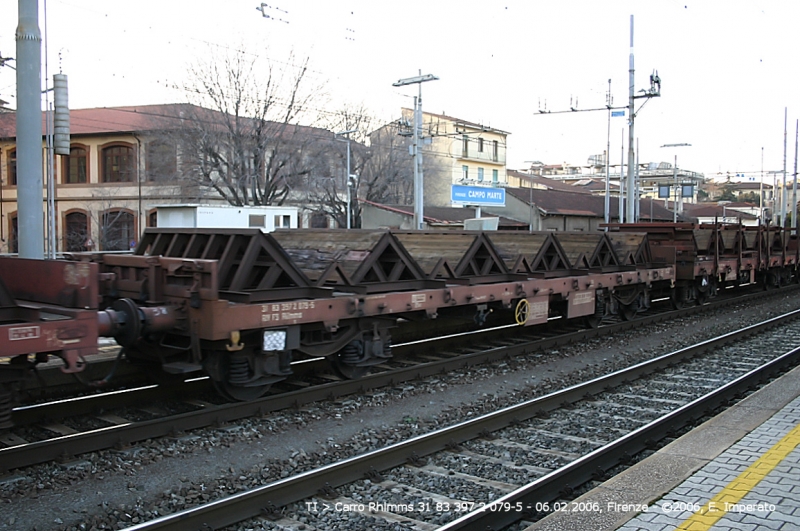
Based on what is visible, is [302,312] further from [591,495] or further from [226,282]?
[591,495]

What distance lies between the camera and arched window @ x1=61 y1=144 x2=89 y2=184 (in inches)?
1953

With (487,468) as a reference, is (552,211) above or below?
above

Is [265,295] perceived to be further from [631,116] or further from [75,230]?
[75,230]

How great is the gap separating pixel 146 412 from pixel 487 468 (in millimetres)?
3891

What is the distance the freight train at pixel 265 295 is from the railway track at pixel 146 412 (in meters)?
0.30

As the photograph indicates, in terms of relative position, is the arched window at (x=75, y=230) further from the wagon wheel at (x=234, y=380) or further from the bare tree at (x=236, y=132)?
the wagon wheel at (x=234, y=380)

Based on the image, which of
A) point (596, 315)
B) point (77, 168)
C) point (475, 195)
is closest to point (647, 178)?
point (475, 195)

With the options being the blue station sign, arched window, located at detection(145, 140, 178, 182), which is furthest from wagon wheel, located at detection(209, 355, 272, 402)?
arched window, located at detection(145, 140, 178, 182)

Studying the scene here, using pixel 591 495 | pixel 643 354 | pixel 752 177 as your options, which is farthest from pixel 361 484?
pixel 752 177

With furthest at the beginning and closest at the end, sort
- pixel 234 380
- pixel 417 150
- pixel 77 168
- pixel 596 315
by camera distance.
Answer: pixel 77 168 < pixel 417 150 < pixel 596 315 < pixel 234 380

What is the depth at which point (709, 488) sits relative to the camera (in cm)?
504

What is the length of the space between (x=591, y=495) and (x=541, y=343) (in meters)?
7.15

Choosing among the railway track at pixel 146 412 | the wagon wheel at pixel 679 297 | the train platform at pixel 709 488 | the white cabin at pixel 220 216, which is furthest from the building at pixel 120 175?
the train platform at pixel 709 488

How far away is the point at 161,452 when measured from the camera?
6.33 metres
